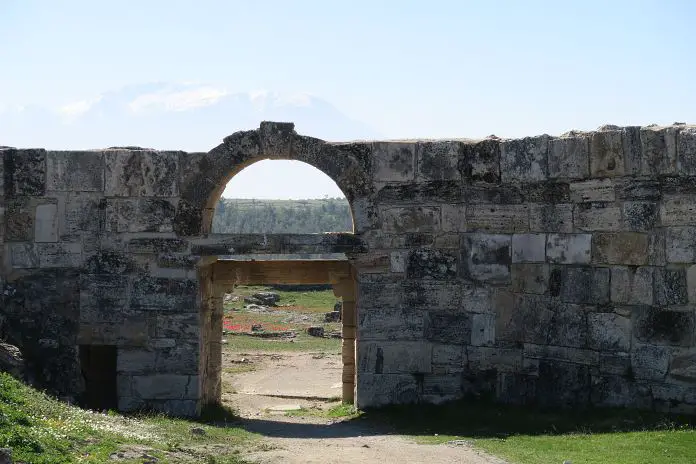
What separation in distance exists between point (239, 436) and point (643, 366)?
5.00m

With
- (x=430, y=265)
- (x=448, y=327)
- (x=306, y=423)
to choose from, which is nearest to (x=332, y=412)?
(x=306, y=423)

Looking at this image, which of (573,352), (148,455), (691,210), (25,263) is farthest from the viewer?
(25,263)

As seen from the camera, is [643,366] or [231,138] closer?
[643,366]

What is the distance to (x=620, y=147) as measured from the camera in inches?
474

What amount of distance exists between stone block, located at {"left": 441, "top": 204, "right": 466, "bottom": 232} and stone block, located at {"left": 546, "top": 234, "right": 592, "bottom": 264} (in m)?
1.15

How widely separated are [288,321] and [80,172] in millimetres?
15250

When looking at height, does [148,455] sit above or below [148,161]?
below

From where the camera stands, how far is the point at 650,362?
1183 cm

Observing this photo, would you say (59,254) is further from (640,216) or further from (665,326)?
(665,326)

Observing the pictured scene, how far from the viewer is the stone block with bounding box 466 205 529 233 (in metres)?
12.8

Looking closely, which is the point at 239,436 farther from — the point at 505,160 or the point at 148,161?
the point at 505,160

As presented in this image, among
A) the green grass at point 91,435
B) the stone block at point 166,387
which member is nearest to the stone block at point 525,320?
the green grass at point 91,435

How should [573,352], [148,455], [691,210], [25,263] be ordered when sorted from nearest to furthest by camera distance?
[148,455] → [691,210] → [573,352] → [25,263]

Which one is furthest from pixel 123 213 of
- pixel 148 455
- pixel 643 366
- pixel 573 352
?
pixel 643 366
